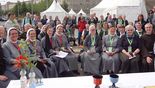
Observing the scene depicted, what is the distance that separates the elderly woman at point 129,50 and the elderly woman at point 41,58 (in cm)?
160

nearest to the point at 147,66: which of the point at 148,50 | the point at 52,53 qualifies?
the point at 148,50

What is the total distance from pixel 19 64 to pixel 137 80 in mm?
1501

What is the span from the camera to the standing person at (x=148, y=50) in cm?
672

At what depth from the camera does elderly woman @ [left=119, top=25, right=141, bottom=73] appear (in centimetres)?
686

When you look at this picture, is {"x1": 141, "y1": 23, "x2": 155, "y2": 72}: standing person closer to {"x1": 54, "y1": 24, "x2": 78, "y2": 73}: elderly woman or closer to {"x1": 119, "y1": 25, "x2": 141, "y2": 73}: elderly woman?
{"x1": 119, "y1": 25, "x2": 141, "y2": 73}: elderly woman

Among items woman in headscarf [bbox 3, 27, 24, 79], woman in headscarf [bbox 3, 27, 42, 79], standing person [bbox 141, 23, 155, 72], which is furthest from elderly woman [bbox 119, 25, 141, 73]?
woman in headscarf [bbox 3, 27, 24, 79]

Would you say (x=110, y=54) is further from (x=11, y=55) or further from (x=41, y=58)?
(x=11, y=55)

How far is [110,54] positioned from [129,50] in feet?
1.57

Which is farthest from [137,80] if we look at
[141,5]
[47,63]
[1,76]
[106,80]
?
[141,5]

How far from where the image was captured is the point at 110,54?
23.6 feet

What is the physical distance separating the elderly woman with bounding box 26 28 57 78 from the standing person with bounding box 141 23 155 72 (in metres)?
2.02

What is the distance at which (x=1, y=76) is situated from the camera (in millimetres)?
5105

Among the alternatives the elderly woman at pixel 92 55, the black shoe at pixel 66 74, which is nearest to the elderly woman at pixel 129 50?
the elderly woman at pixel 92 55

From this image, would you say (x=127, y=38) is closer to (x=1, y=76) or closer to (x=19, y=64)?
(x=1, y=76)
